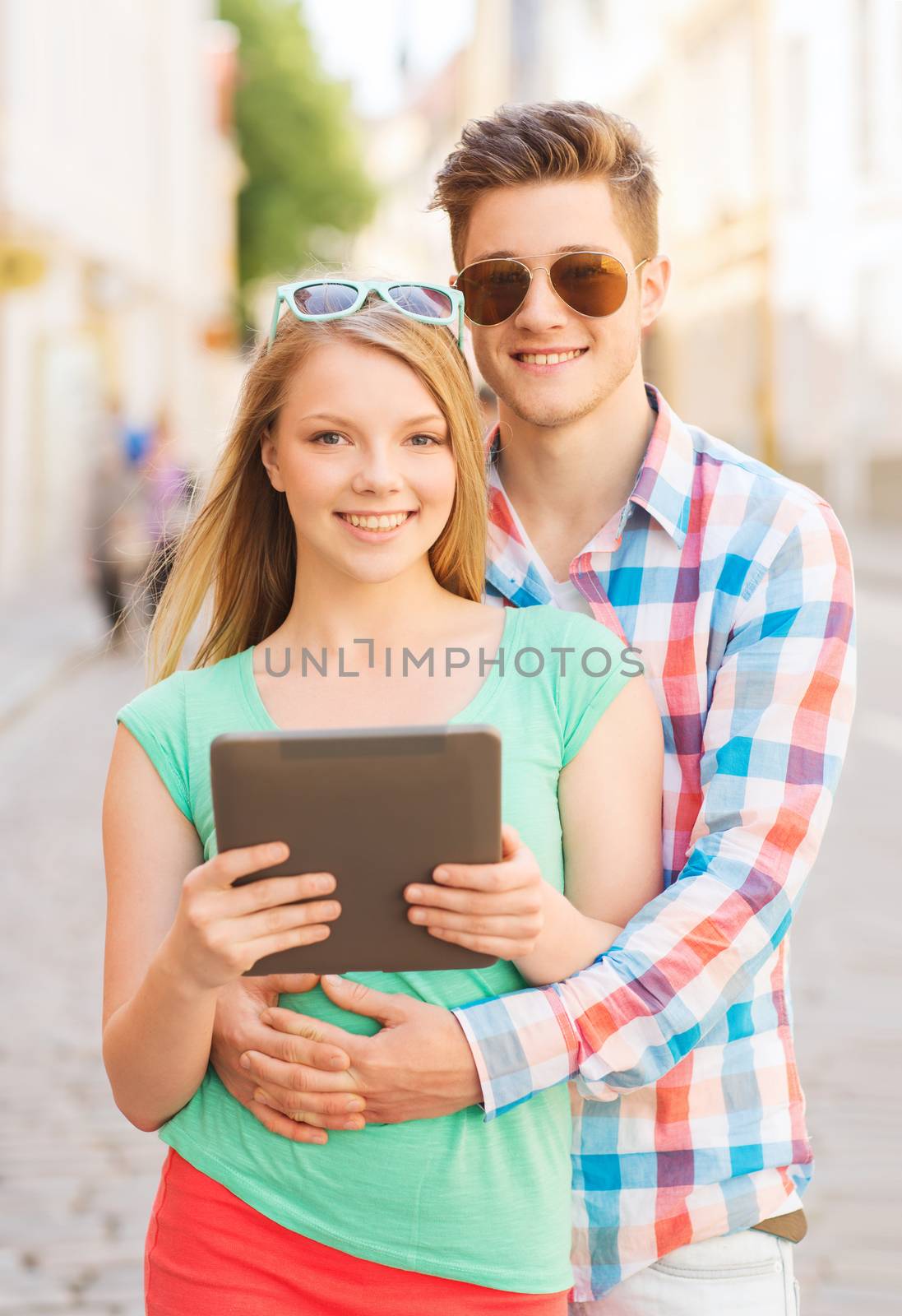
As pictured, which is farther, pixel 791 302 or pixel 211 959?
pixel 791 302

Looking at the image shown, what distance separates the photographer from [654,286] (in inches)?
104

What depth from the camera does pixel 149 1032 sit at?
1.87 meters

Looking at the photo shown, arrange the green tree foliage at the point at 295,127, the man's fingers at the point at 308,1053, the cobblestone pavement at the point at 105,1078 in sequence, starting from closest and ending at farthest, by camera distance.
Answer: the man's fingers at the point at 308,1053
the cobblestone pavement at the point at 105,1078
the green tree foliage at the point at 295,127

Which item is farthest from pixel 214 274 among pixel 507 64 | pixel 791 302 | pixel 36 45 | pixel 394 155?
pixel 394 155

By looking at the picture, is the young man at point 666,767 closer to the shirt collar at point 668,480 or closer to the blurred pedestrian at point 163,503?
the shirt collar at point 668,480

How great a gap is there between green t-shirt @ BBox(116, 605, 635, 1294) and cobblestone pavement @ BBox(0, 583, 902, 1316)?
195cm

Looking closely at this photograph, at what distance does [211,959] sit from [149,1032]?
0.20 meters

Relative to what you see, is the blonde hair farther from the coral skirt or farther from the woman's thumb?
the coral skirt

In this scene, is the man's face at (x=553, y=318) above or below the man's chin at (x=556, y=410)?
above

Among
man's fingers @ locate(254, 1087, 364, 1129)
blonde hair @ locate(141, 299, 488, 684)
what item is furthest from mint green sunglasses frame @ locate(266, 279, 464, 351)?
man's fingers @ locate(254, 1087, 364, 1129)

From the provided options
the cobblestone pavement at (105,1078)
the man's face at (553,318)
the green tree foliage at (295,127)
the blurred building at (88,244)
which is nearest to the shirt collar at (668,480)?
the man's face at (553,318)

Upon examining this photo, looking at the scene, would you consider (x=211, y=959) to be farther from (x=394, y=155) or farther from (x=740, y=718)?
(x=394, y=155)

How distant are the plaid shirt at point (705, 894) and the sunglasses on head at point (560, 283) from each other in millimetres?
267

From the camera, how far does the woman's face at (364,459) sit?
2.02m
